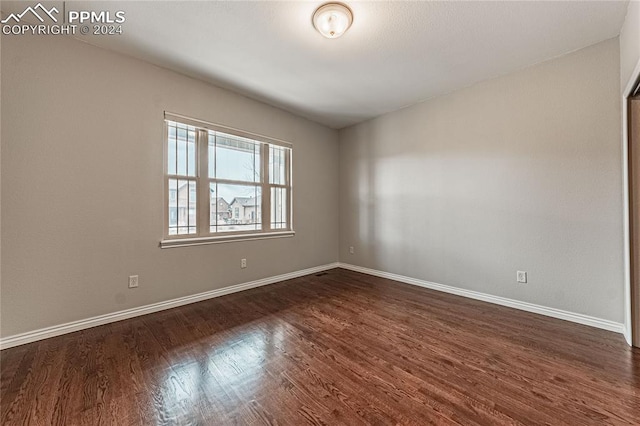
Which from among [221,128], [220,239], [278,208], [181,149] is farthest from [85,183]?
[278,208]

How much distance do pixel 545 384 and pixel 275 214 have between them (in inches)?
140

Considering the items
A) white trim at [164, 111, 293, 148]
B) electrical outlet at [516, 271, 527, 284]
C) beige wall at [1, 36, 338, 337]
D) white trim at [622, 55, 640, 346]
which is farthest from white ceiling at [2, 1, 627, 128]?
electrical outlet at [516, 271, 527, 284]

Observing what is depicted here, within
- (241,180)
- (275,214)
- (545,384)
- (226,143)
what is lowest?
(545,384)

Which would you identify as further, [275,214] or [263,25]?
[275,214]

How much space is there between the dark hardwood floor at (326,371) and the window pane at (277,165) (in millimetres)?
2173

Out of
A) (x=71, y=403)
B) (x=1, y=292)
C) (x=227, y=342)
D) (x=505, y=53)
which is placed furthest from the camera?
(x=505, y=53)

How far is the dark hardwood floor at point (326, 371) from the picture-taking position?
4.61 feet

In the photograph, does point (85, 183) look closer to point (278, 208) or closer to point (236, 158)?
point (236, 158)

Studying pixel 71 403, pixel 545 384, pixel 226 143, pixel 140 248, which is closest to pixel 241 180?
pixel 226 143

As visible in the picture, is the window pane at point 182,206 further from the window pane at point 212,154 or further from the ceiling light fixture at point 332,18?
the ceiling light fixture at point 332,18

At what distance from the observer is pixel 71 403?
148cm

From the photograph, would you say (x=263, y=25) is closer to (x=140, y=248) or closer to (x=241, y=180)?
(x=241, y=180)

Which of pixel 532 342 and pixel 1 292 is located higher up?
pixel 1 292

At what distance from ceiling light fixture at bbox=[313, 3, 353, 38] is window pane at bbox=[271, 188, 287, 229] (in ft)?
8.13
